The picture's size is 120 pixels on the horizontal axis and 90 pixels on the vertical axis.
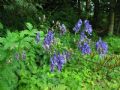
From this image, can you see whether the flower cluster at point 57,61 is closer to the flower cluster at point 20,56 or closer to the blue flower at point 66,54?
the blue flower at point 66,54

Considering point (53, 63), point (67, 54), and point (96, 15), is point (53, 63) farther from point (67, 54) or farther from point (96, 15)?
point (96, 15)

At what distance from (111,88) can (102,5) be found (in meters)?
7.47

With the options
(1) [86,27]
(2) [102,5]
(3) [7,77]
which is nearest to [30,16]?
(1) [86,27]

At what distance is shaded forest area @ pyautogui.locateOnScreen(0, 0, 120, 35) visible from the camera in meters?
8.52

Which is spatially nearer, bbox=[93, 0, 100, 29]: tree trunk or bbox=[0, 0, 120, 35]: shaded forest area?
bbox=[0, 0, 120, 35]: shaded forest area

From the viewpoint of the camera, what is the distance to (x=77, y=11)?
1399 cm

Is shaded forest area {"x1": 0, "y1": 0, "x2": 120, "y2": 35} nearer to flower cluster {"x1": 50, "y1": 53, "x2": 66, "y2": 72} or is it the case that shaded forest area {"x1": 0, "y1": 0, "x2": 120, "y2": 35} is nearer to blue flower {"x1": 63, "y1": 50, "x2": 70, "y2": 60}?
blue flower {"x1": 63, "y1": 50, "x2": 70, "y2": 60}

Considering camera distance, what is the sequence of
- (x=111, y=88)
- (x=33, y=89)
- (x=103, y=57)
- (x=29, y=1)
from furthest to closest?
(x=29, y=1)
(x=103, y=57)
(x=111, y=88)
(x=33, y=89)

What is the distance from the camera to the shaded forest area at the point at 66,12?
8.52 metres

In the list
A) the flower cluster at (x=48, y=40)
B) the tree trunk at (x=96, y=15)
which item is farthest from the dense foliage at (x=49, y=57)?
the tree trunk at (x=96, y=15)

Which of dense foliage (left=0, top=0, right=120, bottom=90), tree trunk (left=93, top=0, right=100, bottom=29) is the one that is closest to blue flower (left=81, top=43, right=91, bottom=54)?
dense foliage (left=0, top=0, right=120, bottom=90)

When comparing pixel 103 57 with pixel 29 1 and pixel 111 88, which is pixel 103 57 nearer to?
pixel 111 88

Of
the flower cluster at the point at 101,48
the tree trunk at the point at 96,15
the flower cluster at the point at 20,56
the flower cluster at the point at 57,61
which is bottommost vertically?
the tree trunk at the point at 96,15

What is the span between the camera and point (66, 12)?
1261 cm
